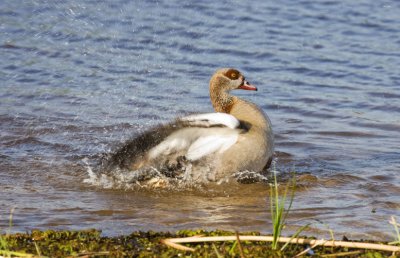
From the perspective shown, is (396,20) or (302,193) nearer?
(302,193)

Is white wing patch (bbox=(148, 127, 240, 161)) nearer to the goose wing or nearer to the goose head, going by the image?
the goose wing

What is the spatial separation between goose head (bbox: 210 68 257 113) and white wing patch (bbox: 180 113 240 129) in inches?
39.3

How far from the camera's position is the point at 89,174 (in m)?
7.23

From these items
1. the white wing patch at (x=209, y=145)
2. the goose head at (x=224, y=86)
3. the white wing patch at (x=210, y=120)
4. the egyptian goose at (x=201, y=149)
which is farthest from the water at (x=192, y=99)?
the goose head at (x=224, y=86)

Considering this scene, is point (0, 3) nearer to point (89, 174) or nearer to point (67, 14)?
point (67, 14)

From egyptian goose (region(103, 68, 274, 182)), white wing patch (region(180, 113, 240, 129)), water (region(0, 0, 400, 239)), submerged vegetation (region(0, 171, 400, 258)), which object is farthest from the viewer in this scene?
→ egyptian goose (region(103, 68, 274, 182))

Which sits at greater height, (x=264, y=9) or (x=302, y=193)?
(x=264, y=9)

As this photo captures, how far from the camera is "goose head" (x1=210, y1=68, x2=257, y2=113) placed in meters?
7.86

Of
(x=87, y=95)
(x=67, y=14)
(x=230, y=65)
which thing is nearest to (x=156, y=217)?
(x=87, y=95)

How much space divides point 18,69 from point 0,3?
8.62ft

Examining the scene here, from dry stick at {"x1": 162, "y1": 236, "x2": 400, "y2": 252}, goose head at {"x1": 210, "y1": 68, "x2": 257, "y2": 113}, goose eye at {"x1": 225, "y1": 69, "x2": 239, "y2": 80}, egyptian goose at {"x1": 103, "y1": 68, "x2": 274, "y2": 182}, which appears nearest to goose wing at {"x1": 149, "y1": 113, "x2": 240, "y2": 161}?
egyptian goose at {"x1": 103, "y1": 68, "x2": 274, "y2": 182}

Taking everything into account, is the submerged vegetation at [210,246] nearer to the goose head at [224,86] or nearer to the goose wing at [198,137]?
the goose wing at [198,137]

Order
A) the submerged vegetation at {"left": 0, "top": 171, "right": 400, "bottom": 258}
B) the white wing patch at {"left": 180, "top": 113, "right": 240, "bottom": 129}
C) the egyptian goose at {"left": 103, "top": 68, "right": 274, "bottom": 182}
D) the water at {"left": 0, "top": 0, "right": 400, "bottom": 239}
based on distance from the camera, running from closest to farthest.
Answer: the submerged vegetation at {"left": 0, "top": 171, "right": 400, "bottom": 258} → the water at {"left": 0, "top": 0, "right": 400, "bottom": 239} → the white wing patch at {"left": 180, "top": 113, "right": 240, "bottom": 129} → the egyptian goose at {"left": 103, "top": 68, "right": 274, "bottom": 182}

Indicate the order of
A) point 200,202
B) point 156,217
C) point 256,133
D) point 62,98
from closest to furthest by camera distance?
point 156,217
point 200,202
point 256,133
point 62,98
